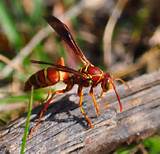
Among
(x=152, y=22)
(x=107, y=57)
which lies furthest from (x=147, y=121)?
(x=152, y=22)

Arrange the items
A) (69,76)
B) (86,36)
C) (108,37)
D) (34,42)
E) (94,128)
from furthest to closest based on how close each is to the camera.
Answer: (86,36)
(108,37)
(34,42)
(69,76)
(94,128)

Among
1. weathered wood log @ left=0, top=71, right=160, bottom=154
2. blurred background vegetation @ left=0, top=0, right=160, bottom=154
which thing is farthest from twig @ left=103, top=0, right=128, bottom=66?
weathered wood log @ left=0, top=71, right=160, bottom=154

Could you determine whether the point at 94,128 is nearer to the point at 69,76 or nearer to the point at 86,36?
the point at 69,76

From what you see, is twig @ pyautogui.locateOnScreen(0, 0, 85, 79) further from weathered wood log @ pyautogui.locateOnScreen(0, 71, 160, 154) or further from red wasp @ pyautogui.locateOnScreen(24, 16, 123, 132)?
weathered wood log @ pyautogui.locateOnScreen(0, 71, 160, 154)

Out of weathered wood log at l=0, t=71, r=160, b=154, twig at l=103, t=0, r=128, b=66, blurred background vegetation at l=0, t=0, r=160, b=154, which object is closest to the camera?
weathered wood log at l=0, t=71, r=160, b=154

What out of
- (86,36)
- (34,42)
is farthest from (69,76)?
(86,36)

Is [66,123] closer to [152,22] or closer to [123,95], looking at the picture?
[123,95]

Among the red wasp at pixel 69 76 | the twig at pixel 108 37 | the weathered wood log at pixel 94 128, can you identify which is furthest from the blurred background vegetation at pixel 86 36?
the weathered wood log at pixel 94 128
